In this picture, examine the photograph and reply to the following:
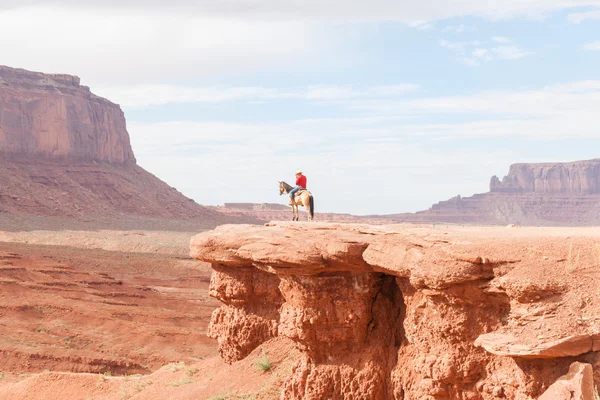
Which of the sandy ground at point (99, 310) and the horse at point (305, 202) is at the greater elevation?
the horse at point (305, 202)

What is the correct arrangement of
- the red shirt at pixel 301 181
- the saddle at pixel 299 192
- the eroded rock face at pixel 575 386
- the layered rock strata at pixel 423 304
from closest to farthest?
the eroded rock face at pixel 575 386
the layered rock strata at pixel 423 304
the saddle at pixel 299 192
the red shirt at pixel 301 181

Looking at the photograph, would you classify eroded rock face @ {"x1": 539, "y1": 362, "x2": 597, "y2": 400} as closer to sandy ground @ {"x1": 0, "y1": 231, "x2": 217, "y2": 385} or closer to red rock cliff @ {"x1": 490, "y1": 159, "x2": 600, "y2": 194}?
sandy ground @ {"x1": 0, "y1": 231, "x2": 217, "y2": 385}

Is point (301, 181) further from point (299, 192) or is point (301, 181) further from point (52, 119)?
point (52, 119)

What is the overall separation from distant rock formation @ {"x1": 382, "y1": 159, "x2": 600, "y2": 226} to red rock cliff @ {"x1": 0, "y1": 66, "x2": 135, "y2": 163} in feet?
165

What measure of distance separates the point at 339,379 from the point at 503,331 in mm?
2814

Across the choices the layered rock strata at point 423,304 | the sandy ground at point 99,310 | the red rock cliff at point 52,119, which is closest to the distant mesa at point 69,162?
the red rock cliff at point 52,119

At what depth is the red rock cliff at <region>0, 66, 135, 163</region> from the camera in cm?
8225

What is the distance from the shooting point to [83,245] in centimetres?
5644

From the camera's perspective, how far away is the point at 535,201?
434 ft

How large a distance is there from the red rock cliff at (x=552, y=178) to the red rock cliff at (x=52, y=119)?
2770 inches

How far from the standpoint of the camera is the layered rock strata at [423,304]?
7.64 meters

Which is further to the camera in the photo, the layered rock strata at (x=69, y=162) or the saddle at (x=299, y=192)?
the layered rock strata at (x=69, y=162)

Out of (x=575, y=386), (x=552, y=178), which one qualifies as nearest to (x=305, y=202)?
(x=575, y=386)

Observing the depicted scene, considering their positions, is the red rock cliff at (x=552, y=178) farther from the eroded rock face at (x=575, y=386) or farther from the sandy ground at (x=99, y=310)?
the eroded rock face at (x=575, y=386)
